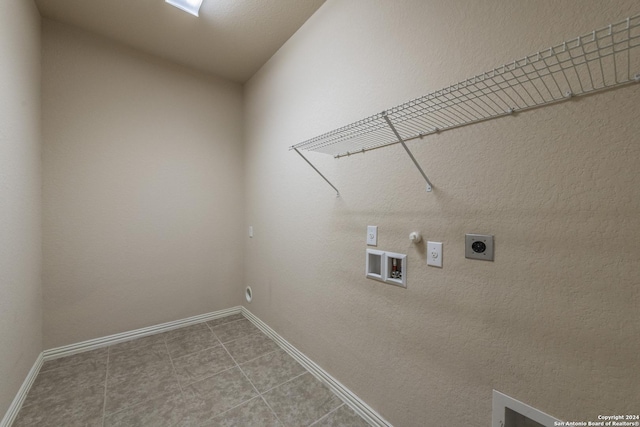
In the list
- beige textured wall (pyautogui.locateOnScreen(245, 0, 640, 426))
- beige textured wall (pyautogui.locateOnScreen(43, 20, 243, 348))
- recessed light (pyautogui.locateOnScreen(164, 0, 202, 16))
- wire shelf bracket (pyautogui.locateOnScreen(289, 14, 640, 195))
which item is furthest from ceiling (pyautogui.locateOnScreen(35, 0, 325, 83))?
wire shelf bracket (pyautogui.locateOnScreen(289, 14, 640, 195))

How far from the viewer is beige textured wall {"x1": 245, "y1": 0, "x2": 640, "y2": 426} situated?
0.78 m

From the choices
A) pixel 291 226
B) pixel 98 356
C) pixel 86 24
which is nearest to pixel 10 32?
pixel 86 24

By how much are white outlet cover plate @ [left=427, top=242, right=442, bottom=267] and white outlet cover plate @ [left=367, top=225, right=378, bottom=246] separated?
311 millimetres

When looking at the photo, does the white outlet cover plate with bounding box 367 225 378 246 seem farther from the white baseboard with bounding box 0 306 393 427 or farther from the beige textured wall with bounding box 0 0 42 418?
the beige textured wall with bounding box 0 0 42 418

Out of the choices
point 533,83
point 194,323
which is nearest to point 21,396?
point 194,323

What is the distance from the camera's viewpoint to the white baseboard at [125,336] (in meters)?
2.05

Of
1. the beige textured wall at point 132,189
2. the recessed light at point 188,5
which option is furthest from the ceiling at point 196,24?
the beige textured wall at point 132,189

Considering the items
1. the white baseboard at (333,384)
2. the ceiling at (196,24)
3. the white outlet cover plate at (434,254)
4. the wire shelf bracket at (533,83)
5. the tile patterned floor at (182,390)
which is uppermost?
the ceiling at (196,24)

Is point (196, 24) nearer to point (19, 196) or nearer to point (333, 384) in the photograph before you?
point (19, 196)

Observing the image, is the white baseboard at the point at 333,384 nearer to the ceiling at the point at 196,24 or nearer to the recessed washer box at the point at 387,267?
the recessed washer box at the point at 387,267

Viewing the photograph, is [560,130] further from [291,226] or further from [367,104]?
[291,226]

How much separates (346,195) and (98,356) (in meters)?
2.33

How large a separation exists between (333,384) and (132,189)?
7.48 ft

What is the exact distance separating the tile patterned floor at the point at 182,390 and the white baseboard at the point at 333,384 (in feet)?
0.11
